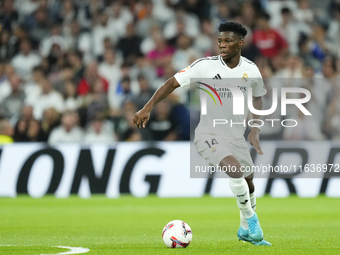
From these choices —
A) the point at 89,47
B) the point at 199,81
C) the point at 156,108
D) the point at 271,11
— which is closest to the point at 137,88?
the point at 156,108

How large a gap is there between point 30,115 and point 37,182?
190 cm

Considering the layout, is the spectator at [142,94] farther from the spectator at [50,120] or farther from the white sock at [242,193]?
the white sock at [242,193]

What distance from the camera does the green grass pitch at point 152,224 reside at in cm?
666

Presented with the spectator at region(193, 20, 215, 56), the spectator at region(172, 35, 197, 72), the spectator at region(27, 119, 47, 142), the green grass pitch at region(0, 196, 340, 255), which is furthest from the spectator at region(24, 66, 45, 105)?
the spectator at region(193, 20, 215, 56)

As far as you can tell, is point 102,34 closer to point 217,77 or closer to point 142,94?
point 142,94

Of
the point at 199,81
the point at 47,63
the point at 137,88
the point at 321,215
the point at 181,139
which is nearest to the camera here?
the point at 199,81

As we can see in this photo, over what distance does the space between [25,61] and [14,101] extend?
5.79 ft

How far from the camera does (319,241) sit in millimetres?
7203

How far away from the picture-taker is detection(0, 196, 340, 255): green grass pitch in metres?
6.66

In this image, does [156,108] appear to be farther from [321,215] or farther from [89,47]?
[321,215]

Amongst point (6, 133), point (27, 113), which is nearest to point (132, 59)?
point (27, 113)

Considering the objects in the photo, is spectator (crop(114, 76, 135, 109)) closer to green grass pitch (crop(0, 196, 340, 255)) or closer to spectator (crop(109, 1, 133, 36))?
spectator (crop(109, 1, 133, 36))

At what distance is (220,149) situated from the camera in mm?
6773

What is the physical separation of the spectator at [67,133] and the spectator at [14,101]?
1.66 metres
